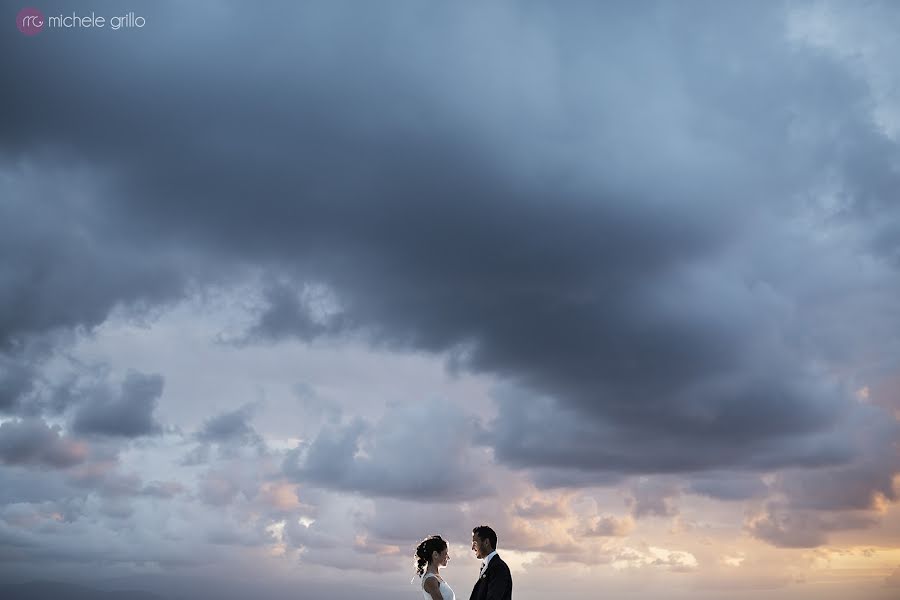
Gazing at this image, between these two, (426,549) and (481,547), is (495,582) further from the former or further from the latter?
(426,549)

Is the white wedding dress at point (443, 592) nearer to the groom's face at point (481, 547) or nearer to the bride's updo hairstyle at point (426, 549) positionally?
the bride's updo hairstyle at point (426, 549)

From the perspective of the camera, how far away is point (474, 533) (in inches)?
1032

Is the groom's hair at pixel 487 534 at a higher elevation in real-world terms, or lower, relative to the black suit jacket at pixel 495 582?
higher

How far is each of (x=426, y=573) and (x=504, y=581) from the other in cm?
295

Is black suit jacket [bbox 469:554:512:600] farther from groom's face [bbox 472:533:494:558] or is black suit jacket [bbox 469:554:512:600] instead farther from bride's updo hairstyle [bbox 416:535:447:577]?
bride's updo hairstyle [bbox 416:535:447:577]

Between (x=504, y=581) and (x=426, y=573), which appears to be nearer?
(x=504, y=581)

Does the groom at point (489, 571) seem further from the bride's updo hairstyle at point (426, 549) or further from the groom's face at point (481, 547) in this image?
the bride's updo hairstyle at point (426, 549)

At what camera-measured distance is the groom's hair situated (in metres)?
25.9

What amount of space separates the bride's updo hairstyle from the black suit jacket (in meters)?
1.96

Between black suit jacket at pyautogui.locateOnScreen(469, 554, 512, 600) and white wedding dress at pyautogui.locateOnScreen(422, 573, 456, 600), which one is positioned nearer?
black suit jacket at pyautogui.locateOnScreen(469, 554, 512, 600)

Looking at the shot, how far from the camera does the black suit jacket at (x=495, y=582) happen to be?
25.3 meters

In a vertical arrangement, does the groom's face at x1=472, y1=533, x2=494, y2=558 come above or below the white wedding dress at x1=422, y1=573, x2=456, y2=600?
above

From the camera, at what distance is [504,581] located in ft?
83.0

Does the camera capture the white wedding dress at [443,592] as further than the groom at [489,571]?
Yes
